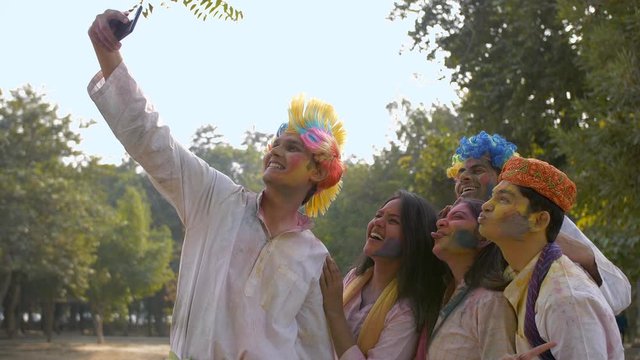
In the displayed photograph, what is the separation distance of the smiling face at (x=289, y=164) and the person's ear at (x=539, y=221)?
1.06 meters

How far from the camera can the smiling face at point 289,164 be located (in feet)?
14.4

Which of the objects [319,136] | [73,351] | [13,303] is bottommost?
[73,351]

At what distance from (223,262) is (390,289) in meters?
0.96

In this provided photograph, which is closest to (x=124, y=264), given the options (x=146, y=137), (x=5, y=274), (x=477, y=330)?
(x=5, y=274)

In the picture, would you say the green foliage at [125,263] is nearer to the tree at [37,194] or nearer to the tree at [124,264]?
the tree at [124,264]

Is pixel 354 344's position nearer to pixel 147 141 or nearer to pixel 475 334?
pixel 475 334

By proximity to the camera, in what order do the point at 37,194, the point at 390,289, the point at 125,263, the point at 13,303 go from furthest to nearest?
1. the point at 125,263
2. the point at 13,303
3. the point at 37,194
4. the point at 390,289

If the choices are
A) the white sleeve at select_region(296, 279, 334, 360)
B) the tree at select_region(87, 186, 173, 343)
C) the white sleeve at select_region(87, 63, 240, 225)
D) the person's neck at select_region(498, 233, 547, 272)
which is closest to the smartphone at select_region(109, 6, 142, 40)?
the white sleeve at select_region(87, 63, 240, 225)

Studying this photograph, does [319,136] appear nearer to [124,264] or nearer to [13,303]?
[13,303]

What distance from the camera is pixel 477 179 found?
16.9 ft

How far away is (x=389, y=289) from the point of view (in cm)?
470

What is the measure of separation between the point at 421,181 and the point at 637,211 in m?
9.72

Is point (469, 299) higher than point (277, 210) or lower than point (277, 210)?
lower

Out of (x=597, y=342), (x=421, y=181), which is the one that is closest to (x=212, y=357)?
(x=597, y=342)
